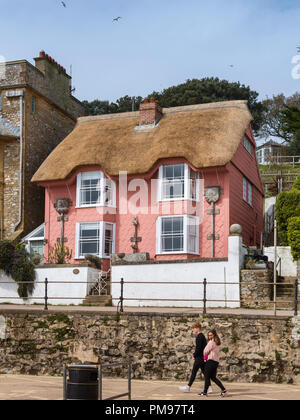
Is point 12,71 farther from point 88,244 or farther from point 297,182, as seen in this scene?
point 297,182

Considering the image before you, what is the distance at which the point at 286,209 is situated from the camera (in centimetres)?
2752

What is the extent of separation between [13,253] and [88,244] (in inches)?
136

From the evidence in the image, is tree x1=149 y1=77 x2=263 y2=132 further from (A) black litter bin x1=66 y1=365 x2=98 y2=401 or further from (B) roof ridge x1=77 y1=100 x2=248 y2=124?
(A) black litter bin x1=66 y1=365 x2=98 y2=401

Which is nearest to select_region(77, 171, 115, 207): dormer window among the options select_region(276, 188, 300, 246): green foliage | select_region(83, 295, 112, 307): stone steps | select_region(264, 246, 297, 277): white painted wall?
select_region(83, 295, 112, 307): stone steps

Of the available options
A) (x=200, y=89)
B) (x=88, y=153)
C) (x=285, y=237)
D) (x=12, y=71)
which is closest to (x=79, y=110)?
(x=12, y=71)

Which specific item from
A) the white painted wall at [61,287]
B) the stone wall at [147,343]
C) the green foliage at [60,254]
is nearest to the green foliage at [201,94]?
the green foliage at [60,254]

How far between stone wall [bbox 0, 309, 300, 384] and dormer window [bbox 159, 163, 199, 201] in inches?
388

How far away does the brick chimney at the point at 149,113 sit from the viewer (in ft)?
98.8

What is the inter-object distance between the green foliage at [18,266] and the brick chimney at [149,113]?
819 centimetres

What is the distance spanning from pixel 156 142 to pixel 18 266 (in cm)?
774

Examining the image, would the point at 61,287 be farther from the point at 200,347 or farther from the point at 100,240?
the point at 200,347

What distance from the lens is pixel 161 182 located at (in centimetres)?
2769

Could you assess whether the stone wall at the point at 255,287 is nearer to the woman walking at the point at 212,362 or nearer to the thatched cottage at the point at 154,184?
the thatched cottage at the point at 154,184

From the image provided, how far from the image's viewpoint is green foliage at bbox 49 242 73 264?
2712 cm
